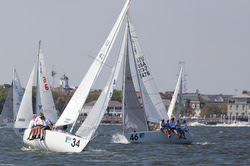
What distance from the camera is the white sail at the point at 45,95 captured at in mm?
42250

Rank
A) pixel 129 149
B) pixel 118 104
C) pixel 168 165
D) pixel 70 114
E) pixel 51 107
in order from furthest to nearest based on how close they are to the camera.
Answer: pixel 118 104
pixel 51 107
pixel 129 149
pixel 70 114
pixel 168 165

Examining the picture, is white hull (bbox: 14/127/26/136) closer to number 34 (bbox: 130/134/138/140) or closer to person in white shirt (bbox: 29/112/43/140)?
number 34 (bbox: 130/134/138/140)

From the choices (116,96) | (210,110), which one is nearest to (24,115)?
(210,110)

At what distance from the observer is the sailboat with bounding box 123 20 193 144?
3609 cm

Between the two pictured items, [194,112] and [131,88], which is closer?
[131,88]

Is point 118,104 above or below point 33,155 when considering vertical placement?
above

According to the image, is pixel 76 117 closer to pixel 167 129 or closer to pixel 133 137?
pixel 133 137

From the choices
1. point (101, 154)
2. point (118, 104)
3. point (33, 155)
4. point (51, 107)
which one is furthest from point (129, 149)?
point (118, 104)

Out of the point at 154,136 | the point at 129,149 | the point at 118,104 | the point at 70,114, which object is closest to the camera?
the point at 70,114

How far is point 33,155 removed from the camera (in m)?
28.0

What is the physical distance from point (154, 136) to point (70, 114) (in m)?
9.06

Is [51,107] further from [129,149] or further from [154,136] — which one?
[129,149]

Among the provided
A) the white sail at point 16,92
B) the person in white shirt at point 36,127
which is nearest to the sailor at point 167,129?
the person in white shirt at point 36,127

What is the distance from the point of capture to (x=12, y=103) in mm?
64938
